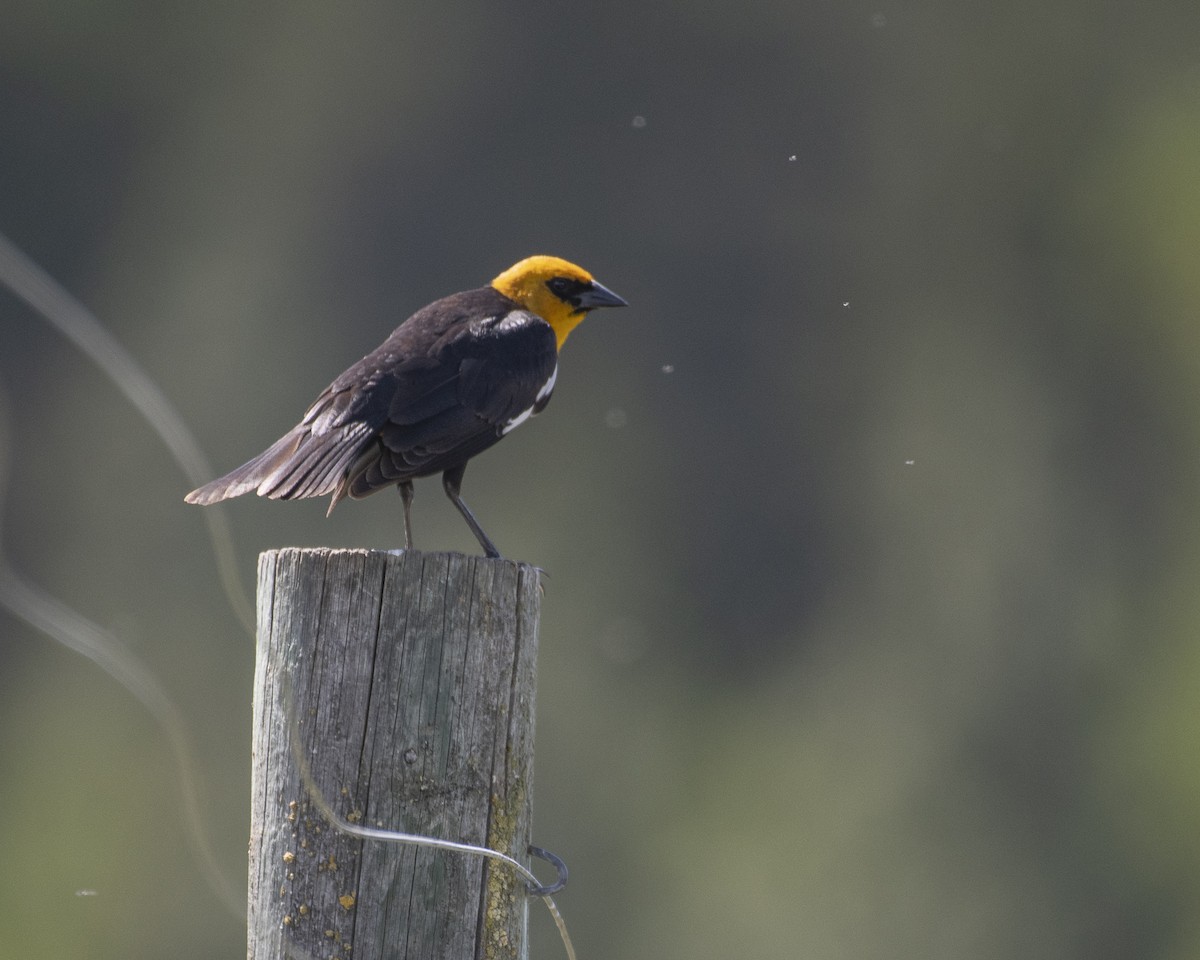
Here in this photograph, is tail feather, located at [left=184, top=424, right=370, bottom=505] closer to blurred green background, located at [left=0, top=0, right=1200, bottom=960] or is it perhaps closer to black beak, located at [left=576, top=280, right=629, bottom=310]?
black beak, located at [left=576, top=280, right=629, bottom=310]

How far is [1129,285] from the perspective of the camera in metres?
25.0

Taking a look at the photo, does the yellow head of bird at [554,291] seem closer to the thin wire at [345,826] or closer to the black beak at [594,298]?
the black beak at [594,298]

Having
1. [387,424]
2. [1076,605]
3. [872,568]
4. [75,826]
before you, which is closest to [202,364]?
[75,826]

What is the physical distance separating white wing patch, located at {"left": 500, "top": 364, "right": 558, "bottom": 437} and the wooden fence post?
5.95 ft

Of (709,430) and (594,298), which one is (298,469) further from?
(709,430)

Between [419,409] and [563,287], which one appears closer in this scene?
[419,409]

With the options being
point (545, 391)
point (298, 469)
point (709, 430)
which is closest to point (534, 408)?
point (545, 391)

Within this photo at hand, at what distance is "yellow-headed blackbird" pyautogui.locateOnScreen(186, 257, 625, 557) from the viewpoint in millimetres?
4605

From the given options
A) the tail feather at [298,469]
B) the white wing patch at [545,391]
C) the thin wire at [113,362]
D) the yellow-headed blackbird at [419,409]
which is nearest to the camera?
the thin wire at [113,362]

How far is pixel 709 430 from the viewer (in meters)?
24.5

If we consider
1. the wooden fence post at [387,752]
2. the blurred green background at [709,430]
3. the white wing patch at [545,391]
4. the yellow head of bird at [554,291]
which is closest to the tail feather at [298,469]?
the white wing patch at [545,391]

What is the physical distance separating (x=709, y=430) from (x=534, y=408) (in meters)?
19.1

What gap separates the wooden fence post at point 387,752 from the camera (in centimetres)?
331

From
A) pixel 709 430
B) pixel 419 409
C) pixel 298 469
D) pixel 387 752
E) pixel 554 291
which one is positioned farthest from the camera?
pixel 709 430
